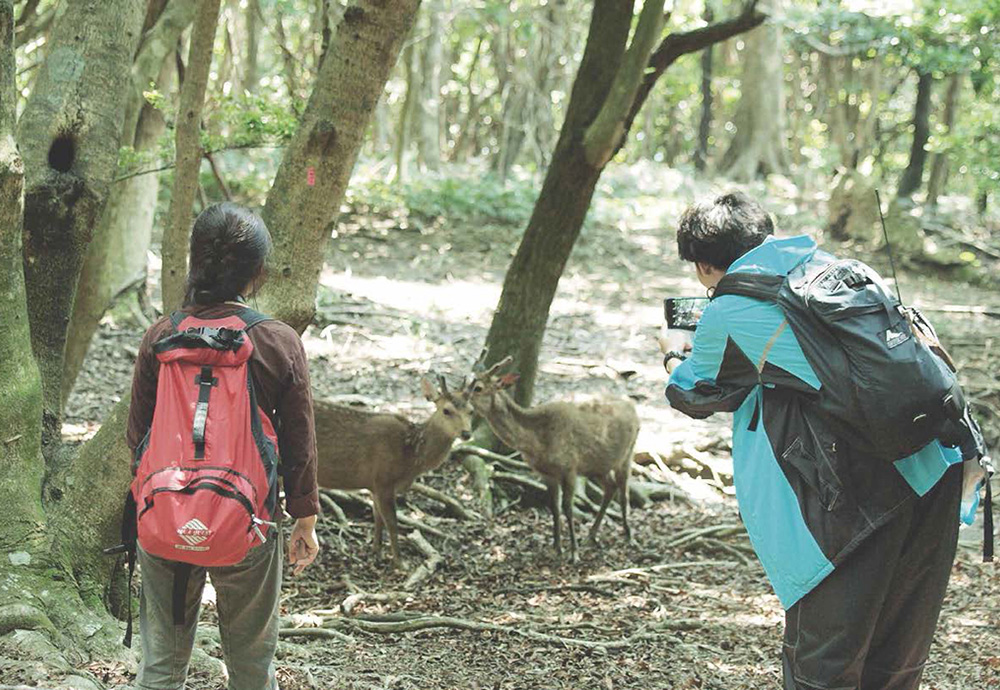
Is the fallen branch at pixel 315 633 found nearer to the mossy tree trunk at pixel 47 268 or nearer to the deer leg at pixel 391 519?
the mossy tree trunk at pixel 47 268

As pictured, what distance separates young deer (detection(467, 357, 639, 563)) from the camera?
7.78 metres

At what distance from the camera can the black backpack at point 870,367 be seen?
2.99 m

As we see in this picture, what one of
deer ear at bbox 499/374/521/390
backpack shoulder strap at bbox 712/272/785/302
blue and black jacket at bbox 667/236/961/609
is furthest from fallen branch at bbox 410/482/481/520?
backpack shoulder strap at bbox 712/272/785/302

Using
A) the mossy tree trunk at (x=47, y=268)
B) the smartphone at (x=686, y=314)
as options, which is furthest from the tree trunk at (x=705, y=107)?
the smartphone at (x=686, y=314)

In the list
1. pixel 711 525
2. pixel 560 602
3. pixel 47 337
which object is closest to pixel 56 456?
pixel 47 337

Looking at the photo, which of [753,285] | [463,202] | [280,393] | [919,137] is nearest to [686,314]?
[753,285]

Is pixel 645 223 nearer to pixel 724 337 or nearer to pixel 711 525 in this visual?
pixel 711 525

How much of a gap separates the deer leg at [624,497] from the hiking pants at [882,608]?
184 inches

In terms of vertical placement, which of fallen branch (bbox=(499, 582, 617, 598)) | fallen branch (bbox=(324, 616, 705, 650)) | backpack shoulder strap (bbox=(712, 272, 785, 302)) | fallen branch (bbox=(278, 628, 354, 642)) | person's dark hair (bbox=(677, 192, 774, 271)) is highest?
person's dark hair (bbox=(677, 192, 774, 271))

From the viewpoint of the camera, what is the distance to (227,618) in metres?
3.20

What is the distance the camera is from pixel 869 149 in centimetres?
2881

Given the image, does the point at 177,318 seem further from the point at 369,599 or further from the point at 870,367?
the point at 369,599

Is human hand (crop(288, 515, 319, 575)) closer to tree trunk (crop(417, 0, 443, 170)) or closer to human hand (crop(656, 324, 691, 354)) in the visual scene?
human hand (crop(656, 324, 691, 354))

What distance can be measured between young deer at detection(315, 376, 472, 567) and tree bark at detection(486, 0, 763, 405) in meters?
1.20
